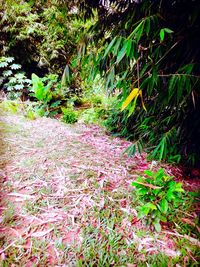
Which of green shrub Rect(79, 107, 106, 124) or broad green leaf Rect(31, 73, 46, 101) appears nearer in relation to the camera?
green shrub Rect(79, 107, 106, 124)

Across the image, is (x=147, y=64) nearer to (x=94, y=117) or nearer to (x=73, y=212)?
(x=73, y=212)

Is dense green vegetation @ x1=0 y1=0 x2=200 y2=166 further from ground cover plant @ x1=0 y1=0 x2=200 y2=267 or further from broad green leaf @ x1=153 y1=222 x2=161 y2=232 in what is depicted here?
broad green leaf @ x1=153 y1=222 x2=161 y2=232

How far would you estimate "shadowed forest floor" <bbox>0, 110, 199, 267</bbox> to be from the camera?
3.49 feet

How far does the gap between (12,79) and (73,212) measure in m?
4.63

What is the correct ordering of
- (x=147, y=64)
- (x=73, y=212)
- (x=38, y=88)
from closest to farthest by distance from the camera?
(x=73, y=212)
(x=147, y=64)
(x=38, y=88)

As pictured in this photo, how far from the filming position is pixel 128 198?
4.85 ft

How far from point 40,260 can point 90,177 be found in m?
0.75

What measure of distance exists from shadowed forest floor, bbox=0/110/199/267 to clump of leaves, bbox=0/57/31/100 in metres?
3.29

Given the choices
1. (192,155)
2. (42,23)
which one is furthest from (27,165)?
(42,23)

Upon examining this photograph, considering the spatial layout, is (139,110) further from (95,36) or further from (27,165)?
(27,165)

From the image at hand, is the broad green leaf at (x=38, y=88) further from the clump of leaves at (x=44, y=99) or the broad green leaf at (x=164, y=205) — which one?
the broad green leaf at (x=164, y=205)

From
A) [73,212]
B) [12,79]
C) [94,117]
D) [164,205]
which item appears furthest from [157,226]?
[12,79]

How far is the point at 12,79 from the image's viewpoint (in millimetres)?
4941

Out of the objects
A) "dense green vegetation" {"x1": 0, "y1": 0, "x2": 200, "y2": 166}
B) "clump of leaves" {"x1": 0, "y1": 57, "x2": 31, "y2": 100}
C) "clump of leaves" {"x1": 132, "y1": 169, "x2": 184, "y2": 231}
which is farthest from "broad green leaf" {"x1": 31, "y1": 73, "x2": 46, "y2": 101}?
"clump of leaves" {"x1": 132, "y1": 169, "x2": 184, "y2": 231}
